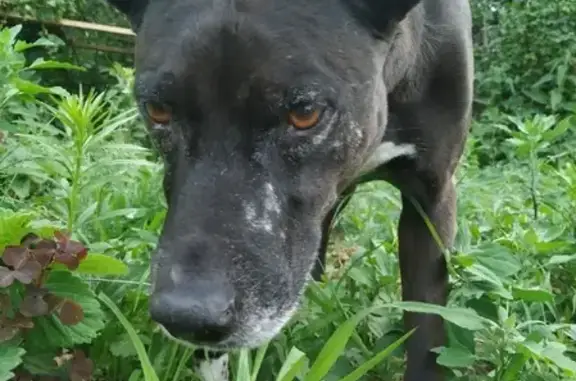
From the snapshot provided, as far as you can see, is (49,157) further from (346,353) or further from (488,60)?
(488,60)

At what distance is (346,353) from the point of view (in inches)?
97.2

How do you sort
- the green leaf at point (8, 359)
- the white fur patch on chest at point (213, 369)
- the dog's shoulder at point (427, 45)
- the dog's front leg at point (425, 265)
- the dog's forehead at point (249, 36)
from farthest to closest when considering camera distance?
the dog's front leg at point (425, 265) < the dog's shoulder at point (427, 45) < the white fur patch on chest at point (213, 369) < the dog's forehead at point (249, 36) < the green leaf at point (8, 359)

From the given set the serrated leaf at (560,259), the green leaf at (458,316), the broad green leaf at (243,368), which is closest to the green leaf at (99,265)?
the broad green leaf at (243,368)

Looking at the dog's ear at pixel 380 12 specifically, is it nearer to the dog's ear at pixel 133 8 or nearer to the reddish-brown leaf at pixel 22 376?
the dog's ear at pixel 133 8

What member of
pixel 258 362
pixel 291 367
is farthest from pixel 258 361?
pixel 291 367

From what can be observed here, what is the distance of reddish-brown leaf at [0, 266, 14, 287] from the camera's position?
1682mm

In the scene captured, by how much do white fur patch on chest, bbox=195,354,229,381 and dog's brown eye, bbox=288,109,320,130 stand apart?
58 centimetres

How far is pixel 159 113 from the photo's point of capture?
1979 millimetres

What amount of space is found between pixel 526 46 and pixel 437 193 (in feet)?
17.3

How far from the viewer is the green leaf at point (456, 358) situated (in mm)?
2205

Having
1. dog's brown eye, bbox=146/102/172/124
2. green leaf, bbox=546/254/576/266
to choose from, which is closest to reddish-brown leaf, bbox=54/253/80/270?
dog's brown eye, bbox=146/102/172/124

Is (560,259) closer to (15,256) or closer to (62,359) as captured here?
(62,359)

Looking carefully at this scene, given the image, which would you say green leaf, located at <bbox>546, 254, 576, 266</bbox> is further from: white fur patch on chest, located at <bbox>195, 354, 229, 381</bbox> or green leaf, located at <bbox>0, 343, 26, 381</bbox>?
green leaf, located at <bbox>0, 343, 26, 381</bbox>

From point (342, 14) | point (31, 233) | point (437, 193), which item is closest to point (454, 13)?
point (437, 193)
